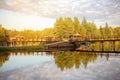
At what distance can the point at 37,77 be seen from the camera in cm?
759

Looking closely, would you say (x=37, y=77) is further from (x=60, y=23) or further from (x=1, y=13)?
(x=60, y=23)

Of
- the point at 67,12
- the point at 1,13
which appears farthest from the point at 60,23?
the point at 1,13

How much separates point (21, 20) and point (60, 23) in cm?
611

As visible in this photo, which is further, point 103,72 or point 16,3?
point 16,3

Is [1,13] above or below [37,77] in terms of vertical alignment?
above

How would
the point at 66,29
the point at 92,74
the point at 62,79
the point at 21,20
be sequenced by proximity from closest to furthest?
the point at 62,79 → the point at 92,74 → the point at 21,20 → the point at 66,29

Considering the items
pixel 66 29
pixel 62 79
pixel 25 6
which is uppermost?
pixel 25 6

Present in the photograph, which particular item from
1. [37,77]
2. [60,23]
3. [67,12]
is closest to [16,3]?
[67,12]

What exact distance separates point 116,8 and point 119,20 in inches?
46.8

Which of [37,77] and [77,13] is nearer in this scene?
[37,77]

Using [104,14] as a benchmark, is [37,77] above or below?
below

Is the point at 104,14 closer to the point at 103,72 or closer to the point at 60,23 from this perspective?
the point at 60,23

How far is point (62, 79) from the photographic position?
7234mm

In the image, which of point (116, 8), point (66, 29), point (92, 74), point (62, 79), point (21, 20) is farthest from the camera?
point (66, 29)
